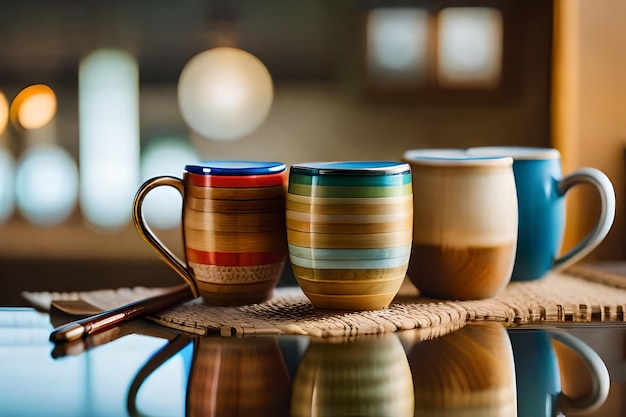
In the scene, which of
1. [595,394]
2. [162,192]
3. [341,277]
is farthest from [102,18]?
[595,394]

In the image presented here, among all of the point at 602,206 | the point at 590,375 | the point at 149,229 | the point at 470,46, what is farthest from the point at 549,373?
the point at 470,46

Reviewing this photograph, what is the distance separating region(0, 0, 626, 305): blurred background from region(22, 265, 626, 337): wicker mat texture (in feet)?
1.04

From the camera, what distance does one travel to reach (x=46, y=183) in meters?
1.16

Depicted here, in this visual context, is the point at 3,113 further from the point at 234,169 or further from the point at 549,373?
the point at 549,373

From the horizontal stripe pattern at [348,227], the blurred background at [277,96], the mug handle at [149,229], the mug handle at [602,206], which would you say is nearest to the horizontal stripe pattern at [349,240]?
the horizontal stripe pattern at [348,227]

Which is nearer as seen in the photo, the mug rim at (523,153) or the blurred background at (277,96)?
the mug rim at (523,153)

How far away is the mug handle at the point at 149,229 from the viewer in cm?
72

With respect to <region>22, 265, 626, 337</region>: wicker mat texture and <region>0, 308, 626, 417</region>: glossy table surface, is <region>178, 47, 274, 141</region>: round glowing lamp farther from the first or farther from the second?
<region>0, 308, 626, 417</region>: glossy table surface

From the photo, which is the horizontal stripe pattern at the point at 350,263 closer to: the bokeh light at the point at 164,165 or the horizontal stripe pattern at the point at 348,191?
the horizontal stripe pattern at the point at 348,191

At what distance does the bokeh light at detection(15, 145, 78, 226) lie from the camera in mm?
1158

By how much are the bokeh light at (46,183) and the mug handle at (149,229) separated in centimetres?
47

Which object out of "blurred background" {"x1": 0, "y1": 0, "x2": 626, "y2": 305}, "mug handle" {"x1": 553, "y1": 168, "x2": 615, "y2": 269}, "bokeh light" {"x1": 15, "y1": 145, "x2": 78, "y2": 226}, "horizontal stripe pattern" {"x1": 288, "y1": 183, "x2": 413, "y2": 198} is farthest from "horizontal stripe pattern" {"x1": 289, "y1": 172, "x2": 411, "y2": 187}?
"bokeh light" {"x1": 15, "y1": 145, "x2": 78, "y2": 226}

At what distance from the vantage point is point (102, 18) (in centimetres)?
114

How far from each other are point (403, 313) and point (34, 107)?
2.26ft
